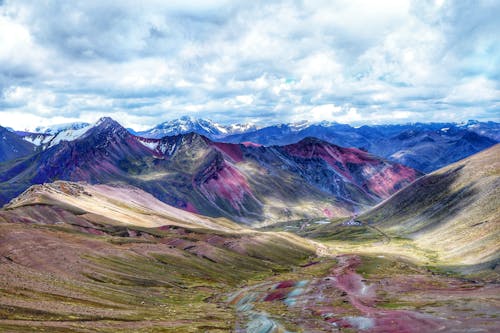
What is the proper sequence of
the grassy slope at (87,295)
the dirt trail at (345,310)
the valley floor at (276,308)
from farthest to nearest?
1. the dirt trail at (345,310)
2. the valley floor at (276,308)
3. the grassy slope at (87,295)

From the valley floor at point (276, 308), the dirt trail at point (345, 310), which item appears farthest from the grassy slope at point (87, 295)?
the dirt trail at point (345, 310)

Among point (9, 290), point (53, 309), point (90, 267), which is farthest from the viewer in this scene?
point (90, 267)

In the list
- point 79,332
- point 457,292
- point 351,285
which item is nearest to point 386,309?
point 457,292

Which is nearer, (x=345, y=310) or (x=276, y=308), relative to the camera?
(x=345, y=310)

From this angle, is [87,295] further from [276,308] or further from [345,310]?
[345,310]

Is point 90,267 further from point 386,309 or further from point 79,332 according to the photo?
point 386,309

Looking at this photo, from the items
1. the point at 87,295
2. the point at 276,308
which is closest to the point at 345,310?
the point at 276,308

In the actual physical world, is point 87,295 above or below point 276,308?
above

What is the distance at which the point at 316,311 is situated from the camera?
154 meters

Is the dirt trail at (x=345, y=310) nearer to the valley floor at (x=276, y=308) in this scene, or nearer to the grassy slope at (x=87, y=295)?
the valley floor at (x=276, y=308)

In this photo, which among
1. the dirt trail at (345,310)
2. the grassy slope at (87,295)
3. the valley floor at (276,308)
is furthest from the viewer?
the dirt trail at (345,310)

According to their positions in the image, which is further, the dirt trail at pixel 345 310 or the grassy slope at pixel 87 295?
the dirt trail at pixel 345 310

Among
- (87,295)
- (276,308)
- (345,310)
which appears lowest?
(276,308)

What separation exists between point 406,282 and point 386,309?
4933 cm
